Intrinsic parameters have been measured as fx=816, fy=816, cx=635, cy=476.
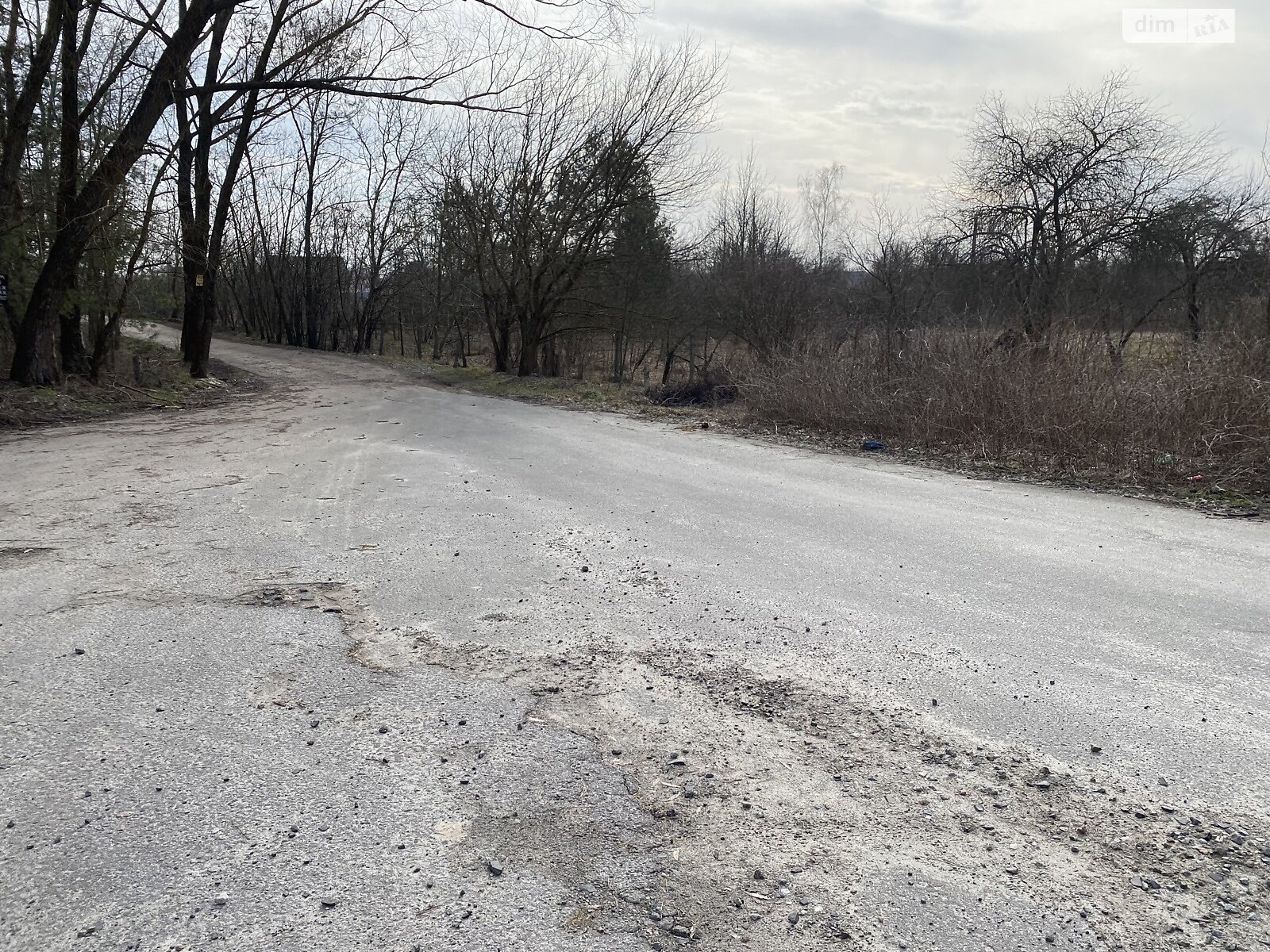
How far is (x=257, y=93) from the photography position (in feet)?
61.3

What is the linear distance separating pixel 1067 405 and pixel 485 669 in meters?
8.28

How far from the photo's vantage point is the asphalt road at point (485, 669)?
6.86 feet

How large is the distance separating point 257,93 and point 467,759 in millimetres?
20368

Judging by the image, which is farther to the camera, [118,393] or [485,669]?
[118,393]

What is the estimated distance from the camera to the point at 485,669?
3393mm

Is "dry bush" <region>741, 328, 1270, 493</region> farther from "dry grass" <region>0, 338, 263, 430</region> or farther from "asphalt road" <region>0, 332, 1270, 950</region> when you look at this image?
"dry grass" <region>0, 338, 263, 430</region>

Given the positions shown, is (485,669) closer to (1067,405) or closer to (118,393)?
(1067,405)

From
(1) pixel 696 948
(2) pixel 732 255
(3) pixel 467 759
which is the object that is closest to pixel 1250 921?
(1) pixel 696 948

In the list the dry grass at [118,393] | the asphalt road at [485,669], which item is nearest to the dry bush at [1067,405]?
the asphalt road at [485,669]

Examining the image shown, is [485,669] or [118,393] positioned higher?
[118,393]

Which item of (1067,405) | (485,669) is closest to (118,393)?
(485,669)

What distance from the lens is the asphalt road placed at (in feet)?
6.86

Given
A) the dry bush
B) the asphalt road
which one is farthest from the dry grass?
the dry bush

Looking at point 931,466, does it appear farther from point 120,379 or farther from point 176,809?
point 120,379
